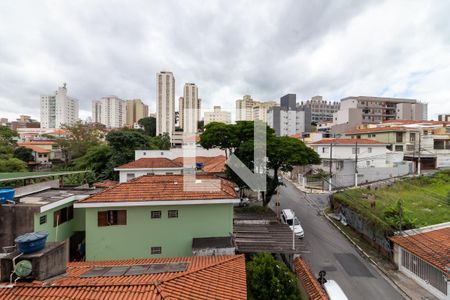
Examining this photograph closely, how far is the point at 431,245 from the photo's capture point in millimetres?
11359

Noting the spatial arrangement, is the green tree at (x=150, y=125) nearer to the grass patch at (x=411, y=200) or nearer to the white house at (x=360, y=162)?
the white house at (x=360, y=162)

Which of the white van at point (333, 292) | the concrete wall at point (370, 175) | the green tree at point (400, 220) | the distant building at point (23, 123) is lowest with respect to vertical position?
the white van at point (333, 292)

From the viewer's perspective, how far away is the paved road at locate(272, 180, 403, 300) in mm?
11172

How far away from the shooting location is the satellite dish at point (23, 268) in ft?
16.6

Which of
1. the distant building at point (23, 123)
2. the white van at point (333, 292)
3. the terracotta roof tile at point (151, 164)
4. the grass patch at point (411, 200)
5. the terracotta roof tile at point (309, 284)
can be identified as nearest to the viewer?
the terracotta roof tile at point (309, 284)

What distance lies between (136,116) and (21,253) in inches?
4644

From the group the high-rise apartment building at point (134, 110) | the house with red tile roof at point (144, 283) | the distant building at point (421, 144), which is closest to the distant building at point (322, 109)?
the distant building at point (421, 144)

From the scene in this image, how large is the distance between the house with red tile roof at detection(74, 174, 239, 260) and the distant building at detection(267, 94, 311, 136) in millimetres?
58897

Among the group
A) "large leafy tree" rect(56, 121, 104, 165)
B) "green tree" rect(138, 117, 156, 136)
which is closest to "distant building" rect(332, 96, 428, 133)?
"green tree" rect(138, 117, 156, 136)

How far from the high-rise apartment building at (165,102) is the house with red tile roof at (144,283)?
6178 centimetres

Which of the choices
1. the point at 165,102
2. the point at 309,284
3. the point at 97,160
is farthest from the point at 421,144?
the point at 165,102

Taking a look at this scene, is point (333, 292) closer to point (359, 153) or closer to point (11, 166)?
point (359, 153)

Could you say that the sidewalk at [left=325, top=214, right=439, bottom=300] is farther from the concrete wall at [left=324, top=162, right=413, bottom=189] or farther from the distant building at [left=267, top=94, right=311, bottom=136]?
the distant building at [left=267, top=94, right=311, bottom=136]

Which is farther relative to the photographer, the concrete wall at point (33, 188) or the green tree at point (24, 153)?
the green tree at point (24, 153)
